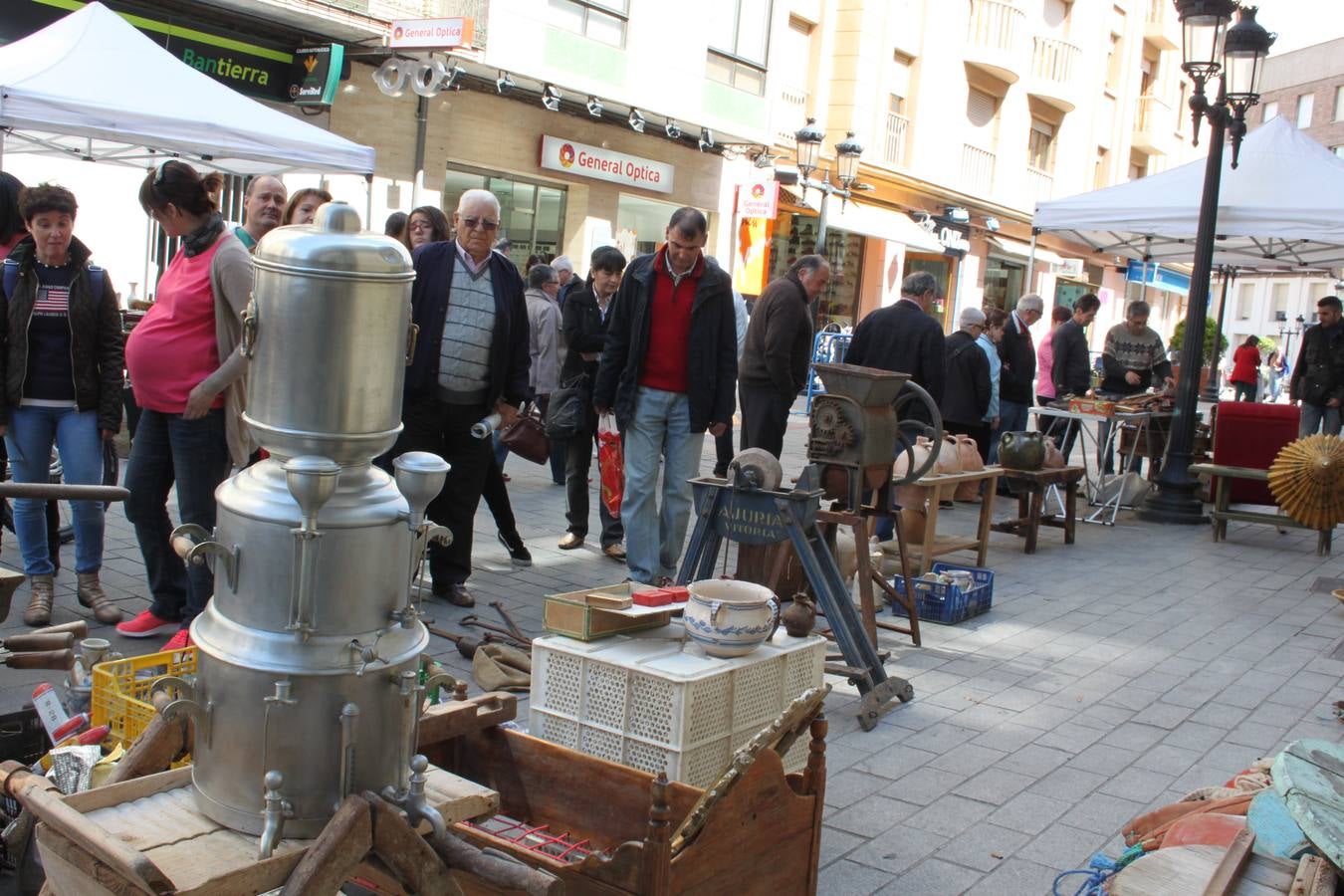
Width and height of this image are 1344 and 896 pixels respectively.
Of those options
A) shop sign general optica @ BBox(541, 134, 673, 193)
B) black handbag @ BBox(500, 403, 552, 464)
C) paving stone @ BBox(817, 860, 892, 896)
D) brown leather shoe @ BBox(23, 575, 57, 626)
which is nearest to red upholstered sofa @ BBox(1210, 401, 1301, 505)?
black handbag @ BBox(500, 403, 552, 464)

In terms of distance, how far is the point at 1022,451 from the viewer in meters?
8.68

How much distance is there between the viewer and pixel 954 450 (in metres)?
7.80

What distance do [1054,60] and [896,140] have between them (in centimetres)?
749

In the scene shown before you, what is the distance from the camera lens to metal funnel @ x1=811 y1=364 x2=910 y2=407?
537 cm

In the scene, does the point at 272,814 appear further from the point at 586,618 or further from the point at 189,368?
the point at 189,368

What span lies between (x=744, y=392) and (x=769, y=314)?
1.77 feet

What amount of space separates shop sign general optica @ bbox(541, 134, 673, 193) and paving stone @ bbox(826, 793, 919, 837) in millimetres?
13982

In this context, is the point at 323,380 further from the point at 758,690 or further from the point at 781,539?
the point at 781,539

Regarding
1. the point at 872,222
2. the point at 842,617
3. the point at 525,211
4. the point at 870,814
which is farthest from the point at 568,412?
the point at 872,222

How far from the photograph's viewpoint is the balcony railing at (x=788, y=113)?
22.0 m

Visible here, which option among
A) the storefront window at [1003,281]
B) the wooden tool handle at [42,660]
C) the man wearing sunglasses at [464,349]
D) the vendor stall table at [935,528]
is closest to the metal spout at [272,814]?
the wooden tool handle at [42,660]

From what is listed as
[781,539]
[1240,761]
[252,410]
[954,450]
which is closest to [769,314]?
[954,450]

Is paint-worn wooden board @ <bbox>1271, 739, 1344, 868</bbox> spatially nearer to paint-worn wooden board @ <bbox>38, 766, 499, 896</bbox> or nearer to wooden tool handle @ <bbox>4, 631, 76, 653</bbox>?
paint-worn wooden board @ <bbox>38, 766, 499, 896</bbox>

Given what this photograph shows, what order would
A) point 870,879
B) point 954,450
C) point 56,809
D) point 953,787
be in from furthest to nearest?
point 954,450 < point 953,787 < point 870,879 < point 56,809
